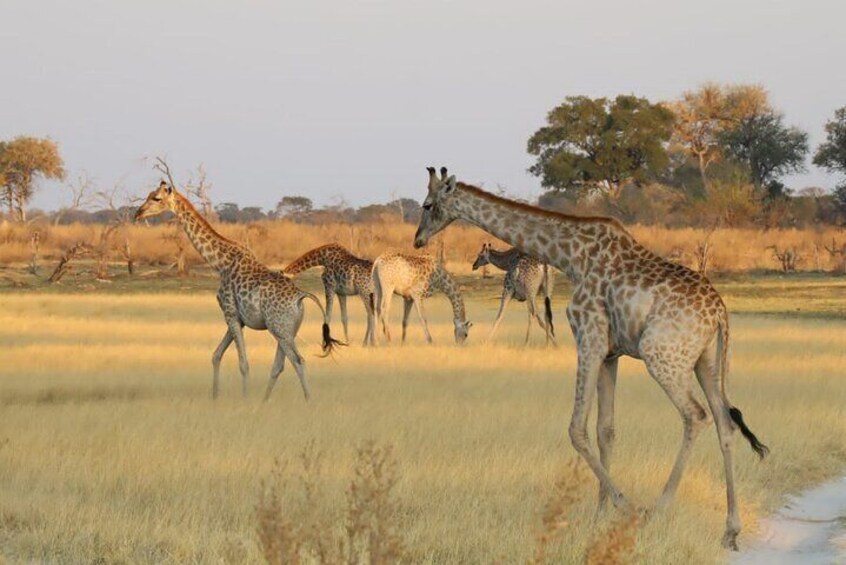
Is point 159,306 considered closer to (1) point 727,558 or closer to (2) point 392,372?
(2) point 392,372

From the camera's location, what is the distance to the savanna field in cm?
779

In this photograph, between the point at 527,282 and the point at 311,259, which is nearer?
the point at 311,259

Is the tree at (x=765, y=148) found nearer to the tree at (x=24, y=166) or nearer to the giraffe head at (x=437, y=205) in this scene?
the tree at (x=24, y=166)

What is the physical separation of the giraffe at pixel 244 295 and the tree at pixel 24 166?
60079 millimetres

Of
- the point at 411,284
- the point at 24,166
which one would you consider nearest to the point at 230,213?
the point at 24,166

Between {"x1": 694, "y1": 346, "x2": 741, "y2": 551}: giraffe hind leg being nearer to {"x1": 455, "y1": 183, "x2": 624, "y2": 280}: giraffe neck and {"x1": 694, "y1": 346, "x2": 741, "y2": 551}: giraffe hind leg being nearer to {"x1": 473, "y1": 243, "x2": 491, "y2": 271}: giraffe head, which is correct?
{"x1": 455, "y1": 183, "x2": 624, "y2": 280}: giraffe neck

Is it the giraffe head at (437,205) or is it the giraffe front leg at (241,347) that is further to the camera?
the giraffe front leg at (241,347)

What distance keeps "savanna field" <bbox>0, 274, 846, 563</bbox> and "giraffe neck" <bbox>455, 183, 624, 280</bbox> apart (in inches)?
63.0

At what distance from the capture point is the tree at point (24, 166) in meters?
73.3

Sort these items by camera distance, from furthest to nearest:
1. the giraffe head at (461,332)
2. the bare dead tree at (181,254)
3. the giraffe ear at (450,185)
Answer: the bare dead tree at (181,254), the giraffe head at (461,332), the giraffe ear at (450,185)

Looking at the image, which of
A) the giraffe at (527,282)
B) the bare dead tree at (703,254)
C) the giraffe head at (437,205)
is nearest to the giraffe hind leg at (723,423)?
the giraffe head at (437,205)

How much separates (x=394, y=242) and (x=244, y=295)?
37.5 meters

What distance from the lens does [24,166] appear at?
7388 centimetres

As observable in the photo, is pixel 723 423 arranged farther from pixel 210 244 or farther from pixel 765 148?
pixel 765 148
